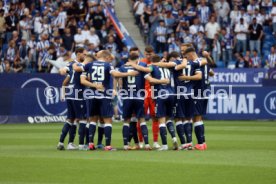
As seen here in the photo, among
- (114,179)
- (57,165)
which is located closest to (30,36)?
(57,165)

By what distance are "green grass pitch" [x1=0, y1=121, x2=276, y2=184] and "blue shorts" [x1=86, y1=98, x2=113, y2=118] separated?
0.99 meters

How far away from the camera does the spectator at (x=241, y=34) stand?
3822 centimetres

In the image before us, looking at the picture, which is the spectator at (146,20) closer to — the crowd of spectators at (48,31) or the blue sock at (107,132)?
the crowd of spectators at (48,31)

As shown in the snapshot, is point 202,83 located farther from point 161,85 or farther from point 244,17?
point 244,17

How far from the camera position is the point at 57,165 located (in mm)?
16625

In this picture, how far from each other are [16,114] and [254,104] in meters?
9.23

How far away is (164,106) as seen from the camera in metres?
20.3

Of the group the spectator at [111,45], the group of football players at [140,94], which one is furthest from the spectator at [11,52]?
the group of football players at [140,94]

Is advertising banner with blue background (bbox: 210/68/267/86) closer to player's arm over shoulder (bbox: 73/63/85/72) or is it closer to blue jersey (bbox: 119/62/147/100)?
blue jersey (bbox: 119/62/147/100)

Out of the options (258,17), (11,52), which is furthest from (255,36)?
(11,52)

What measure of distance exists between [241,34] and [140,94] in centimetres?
1896

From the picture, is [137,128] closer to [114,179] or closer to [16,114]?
[114,179]

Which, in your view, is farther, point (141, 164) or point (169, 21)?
point (169, 21)

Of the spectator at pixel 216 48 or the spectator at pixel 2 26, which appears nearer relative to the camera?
the spectator at pixel 2 26
